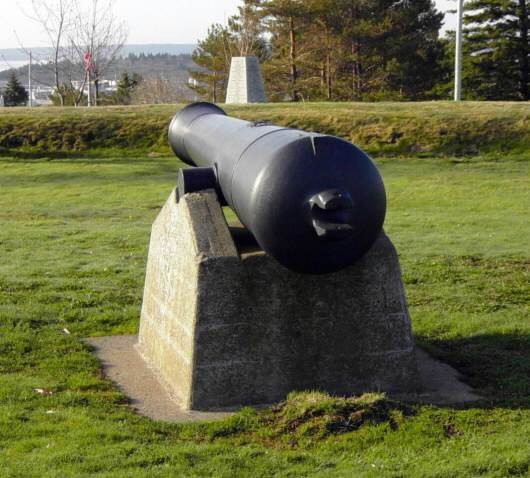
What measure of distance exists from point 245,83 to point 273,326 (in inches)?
1075

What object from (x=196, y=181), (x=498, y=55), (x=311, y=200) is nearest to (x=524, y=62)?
(x=498, y=55)

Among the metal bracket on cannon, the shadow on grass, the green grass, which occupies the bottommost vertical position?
the shadow on grass

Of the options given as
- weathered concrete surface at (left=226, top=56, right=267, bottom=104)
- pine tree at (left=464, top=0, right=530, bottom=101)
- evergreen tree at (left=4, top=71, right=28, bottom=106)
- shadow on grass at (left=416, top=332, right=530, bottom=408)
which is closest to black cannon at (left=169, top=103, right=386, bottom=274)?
shadow on grass at (left=416, top=332, right=530, bottom=408)

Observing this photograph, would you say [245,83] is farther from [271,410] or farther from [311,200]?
[311,200]

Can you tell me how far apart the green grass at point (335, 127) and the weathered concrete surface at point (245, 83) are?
461 cm

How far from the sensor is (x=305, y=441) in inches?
200

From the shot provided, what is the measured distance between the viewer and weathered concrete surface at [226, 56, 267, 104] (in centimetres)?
3241

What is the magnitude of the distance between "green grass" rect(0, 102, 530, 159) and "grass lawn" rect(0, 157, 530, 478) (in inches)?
281

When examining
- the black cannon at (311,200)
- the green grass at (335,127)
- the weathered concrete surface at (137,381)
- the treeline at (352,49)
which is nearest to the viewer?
the black cannon at (311,200)

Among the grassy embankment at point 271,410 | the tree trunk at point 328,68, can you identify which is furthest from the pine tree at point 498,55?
the grassy embankment at point 271,410

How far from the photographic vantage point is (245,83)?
3247 cm

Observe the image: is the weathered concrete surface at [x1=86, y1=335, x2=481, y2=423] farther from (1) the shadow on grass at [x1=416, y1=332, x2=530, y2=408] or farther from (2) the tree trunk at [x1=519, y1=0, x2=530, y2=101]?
(2) the tree trunk at [x1=519, y1=0, x2=530, y2=101]

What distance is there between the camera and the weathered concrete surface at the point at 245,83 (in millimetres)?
32406

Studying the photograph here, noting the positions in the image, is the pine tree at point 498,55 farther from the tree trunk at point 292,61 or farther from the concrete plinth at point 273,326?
the concrete plinth at point 273,326
